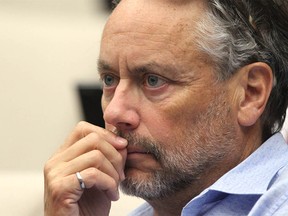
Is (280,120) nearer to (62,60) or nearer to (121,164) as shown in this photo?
(121,164)

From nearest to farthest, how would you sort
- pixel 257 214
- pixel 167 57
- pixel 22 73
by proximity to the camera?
pixel 257 214 → pixel 167 57 → pixel 22 73

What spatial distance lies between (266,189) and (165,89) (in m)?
0.47

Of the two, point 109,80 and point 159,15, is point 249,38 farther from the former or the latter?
point 109,80

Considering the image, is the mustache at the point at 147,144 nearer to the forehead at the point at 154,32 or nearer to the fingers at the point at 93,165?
the fingers at the point at 93,165

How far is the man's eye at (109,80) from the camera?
332 cm

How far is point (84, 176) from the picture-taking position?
323 centimetres

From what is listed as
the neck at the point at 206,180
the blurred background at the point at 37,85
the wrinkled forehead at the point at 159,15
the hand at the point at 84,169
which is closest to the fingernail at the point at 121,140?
the hand at the point at 84,169

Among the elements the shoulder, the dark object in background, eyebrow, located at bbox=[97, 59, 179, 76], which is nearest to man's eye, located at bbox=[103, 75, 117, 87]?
eyebrow, located at bbox=[97, 59, 179, 76]

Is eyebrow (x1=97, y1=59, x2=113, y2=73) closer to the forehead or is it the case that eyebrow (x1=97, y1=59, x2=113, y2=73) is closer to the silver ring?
the forehead

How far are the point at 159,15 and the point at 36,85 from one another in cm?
239

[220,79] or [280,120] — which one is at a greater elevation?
[220,79]

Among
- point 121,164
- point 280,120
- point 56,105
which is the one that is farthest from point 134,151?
point 56,105

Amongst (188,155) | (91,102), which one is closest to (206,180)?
(188,155)

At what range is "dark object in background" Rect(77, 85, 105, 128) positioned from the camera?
550cm
